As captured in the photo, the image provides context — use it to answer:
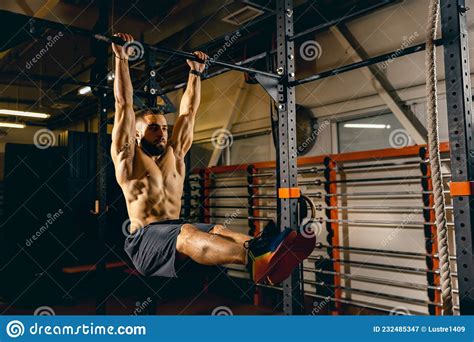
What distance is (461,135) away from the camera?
1802 millimetres

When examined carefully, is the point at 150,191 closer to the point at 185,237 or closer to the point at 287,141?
the point at 185,237

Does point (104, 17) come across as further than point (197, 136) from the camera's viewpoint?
No

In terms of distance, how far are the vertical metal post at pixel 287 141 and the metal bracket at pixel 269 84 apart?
0.03m

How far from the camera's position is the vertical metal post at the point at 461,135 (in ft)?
5.77

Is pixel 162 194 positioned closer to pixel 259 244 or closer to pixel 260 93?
pixel 259 244

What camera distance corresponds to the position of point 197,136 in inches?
287

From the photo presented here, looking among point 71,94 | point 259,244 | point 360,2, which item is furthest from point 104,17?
point 71,94

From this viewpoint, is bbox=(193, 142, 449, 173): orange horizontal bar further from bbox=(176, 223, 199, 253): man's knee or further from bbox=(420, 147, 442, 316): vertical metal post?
bbox=(176, 223, 199, 253): man's knee

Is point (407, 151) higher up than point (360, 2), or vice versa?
point (360, 2)

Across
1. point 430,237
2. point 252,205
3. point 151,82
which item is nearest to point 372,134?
point 430,237

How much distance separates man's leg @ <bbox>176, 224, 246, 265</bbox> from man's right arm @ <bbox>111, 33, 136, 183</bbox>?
661 mm

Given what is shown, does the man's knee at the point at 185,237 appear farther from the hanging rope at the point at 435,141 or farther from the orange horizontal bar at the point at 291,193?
the hanging rope at the point at 435,141
